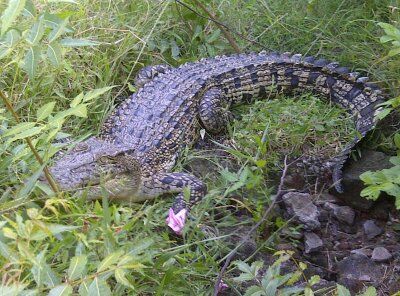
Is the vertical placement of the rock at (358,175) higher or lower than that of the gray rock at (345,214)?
higher

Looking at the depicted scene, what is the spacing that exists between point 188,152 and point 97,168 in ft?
2.23

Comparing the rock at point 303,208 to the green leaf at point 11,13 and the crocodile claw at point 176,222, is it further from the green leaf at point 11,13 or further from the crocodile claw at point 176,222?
the green leaf at point 11,13

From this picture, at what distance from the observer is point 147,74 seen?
467 centimetres

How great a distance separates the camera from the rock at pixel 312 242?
137 inches

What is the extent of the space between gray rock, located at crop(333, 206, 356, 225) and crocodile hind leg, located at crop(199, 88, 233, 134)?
0.98 meters

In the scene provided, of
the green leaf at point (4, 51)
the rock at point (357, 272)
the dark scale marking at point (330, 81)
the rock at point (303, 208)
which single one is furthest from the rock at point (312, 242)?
the green leaf at point (4, 51)

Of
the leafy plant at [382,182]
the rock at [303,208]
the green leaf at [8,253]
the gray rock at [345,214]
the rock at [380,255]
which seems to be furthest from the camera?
the gray rock at [345,214]

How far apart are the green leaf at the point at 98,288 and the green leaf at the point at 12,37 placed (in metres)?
0.87

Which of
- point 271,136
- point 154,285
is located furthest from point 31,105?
point 154,285

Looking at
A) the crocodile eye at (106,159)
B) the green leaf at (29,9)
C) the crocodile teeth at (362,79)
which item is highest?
the green leaf at (29,9)

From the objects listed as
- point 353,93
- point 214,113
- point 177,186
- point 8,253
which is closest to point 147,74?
point 214,113

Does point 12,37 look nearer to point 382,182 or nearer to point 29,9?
point 29,9

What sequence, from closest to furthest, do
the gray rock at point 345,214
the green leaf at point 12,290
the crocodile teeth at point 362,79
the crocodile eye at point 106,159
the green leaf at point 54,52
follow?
the green leaf at point 12,290, the green leaf at point 54,52, the gray rock at point 345,214, the crocodile eye at point 106,159, the crocodile teeth at point 362,79

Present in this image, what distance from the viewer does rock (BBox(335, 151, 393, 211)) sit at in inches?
149
